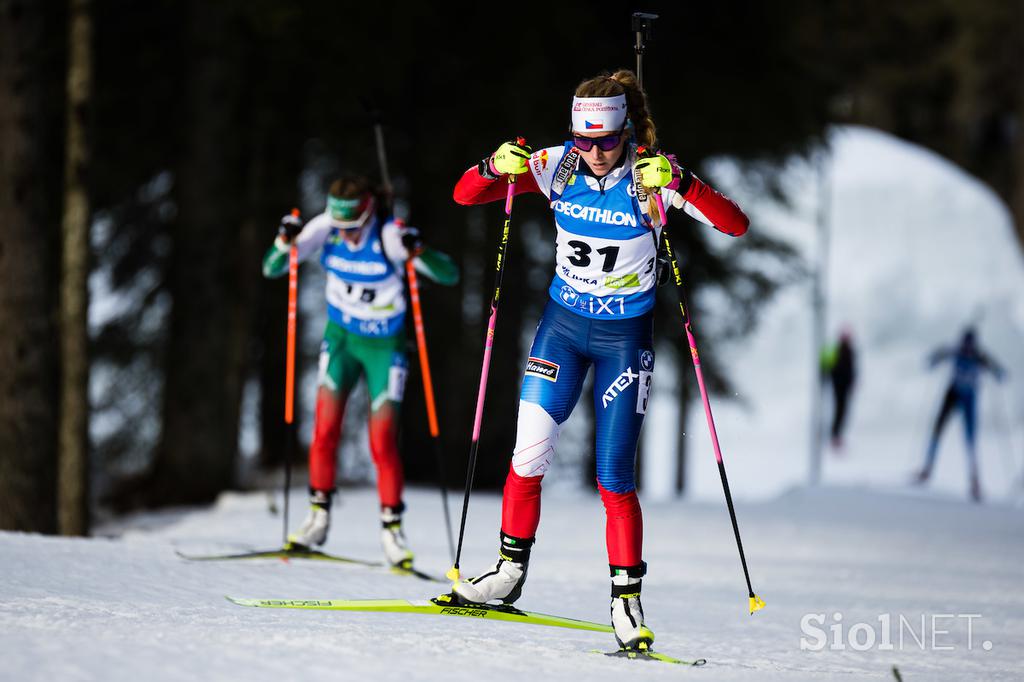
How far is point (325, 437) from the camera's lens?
857 cm

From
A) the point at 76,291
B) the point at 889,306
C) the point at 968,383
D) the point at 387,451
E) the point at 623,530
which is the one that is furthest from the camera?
the point at 889,306

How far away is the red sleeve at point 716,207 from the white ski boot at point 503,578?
156 cm

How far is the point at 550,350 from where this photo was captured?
5828 mm

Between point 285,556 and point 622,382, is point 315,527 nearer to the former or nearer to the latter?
point 285,556

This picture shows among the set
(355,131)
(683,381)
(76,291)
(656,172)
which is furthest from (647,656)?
(683,381)

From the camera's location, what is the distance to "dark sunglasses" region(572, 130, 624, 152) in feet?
18.7

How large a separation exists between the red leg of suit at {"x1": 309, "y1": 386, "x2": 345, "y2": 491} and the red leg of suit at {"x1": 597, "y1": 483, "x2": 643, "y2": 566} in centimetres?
313

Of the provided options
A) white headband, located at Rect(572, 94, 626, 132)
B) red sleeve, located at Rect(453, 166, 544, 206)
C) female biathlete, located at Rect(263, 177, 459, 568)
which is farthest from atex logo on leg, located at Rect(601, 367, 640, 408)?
female biathlete, located at Rect(263, 177, 459, 568)

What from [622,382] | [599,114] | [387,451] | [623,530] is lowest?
[623,530]

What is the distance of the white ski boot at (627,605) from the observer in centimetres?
561

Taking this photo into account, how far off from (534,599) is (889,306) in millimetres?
35813

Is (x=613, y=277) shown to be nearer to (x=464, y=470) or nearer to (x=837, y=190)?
(x=464, y=470)

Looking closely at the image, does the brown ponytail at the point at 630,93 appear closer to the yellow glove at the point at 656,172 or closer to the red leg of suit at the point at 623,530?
the yellow glove at the point at 656,172

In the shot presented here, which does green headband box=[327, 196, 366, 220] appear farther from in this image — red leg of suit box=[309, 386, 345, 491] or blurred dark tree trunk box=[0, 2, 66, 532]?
blurred dark tree trunk box=[0, 2, 66, 532]
